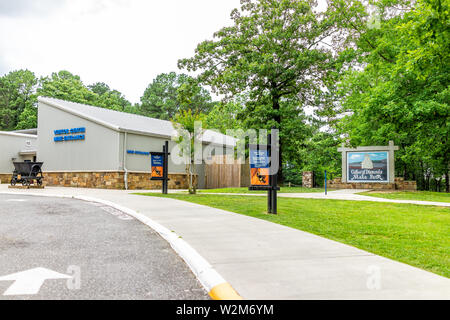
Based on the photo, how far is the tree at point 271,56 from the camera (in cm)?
2206

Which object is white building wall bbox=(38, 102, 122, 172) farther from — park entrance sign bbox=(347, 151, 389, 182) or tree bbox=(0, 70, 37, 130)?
tree bbox=(0, 70, 37, 130)

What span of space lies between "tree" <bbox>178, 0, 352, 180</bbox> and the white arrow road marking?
717 inches

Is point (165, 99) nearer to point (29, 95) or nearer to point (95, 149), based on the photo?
point (29, 95)

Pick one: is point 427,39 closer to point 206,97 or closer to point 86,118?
point 86,118

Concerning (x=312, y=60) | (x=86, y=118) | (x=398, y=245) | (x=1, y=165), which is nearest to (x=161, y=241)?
(x=398, y=245)

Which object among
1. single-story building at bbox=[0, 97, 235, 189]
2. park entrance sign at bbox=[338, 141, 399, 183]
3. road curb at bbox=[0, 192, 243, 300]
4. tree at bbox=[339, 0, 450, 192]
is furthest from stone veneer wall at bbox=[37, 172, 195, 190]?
road curb at bbox=[0, 192, 243, 300]

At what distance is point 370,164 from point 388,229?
17.3 metres

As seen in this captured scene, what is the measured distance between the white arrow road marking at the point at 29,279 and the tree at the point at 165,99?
6074 cm

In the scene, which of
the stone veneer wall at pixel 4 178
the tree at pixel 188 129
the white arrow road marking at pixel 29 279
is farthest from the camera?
the stone veneer wall at pixel 4 178

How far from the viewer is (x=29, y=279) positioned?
417cm

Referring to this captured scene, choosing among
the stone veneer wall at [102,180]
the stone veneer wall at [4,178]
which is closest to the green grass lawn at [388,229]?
the stone veneer wall at [102,180]

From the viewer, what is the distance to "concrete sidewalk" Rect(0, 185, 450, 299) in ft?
11.8

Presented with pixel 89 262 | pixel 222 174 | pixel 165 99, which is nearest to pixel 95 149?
pixel 222 174

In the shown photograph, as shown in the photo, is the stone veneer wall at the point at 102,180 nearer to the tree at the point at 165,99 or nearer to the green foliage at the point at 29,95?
the green foliage at the point at 29,95
